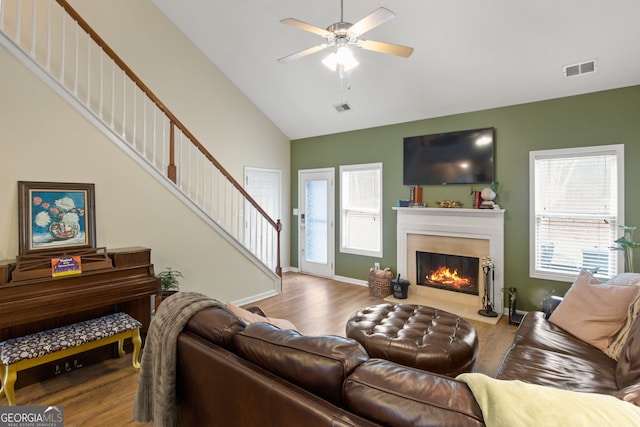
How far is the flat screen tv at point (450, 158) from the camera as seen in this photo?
4.41 meters

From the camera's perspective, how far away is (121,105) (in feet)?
14.4

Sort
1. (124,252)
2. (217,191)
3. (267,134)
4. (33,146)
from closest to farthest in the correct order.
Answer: (33,146) → (124,252) → (217,191) → (267,134)

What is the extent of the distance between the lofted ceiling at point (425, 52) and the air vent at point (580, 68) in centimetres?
5

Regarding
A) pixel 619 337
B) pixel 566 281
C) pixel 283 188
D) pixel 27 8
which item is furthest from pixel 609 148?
pixel 27 8

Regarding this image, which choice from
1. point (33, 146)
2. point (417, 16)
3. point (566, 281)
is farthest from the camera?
point (566, 281)

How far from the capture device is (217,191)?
17.5 ft

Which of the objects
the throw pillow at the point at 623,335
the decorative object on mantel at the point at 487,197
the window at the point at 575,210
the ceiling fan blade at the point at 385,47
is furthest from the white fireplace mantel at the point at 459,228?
the ceiling fan blade at the point at 385,47

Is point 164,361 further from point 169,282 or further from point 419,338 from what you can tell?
point 169,282

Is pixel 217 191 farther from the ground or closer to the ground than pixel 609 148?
closer to the ground

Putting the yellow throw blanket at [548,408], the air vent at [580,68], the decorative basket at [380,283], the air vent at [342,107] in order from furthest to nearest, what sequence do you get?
1. the air vent at [342,107]
2. the decorative basket at [380,283]
3. the air vent at [580,68]
4. the yellow throw blanket at [548,408]

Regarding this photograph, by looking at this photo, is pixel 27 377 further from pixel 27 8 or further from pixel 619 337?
pixel 619 337

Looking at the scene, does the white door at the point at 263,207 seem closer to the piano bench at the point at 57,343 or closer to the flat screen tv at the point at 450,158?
the flat screen tv at the point at 450,158

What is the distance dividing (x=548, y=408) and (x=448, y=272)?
428 centimetres

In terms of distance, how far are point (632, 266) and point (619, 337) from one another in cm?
194
